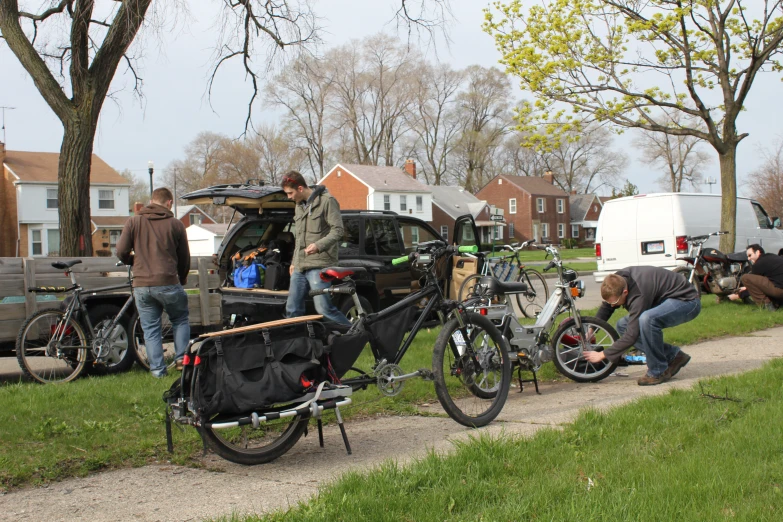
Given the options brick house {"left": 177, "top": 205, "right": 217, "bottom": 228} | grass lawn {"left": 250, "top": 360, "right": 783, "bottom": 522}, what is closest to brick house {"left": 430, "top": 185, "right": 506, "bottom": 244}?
brick house {"left": 177, "top": 205, "right": 217, "bottom": 228}

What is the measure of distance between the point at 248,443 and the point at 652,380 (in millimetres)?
3850

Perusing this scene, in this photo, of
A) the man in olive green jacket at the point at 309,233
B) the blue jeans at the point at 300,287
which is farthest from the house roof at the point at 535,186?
the blue jeans at the point at 300,287

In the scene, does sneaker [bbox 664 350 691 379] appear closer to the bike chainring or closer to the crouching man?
the crouching man

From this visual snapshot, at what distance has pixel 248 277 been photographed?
9.99 m

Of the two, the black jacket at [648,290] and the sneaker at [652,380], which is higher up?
the black jacket at [648,290]

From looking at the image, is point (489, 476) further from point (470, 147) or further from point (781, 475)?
point (470, 147)

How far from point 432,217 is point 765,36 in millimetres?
52744

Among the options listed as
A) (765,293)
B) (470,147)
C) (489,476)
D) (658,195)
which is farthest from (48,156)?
(489,476)

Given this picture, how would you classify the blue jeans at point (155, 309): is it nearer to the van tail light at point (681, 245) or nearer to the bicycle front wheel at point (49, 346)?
the bicycle front wheel at point (49, 346)

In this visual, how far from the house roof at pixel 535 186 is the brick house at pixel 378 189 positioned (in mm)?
14119

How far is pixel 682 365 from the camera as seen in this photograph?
7352 mm

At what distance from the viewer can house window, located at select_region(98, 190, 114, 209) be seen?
51219 millimetres

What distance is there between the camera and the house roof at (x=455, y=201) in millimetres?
68438

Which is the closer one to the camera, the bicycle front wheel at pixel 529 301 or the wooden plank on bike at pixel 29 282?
the wooden plank on bike at pixel 29 282
